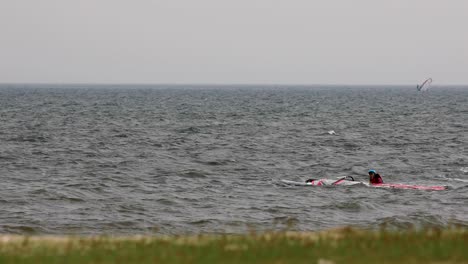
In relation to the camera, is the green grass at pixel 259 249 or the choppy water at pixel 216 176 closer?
the green grass at pixel 259 249

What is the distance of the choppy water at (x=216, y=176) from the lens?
28.8m

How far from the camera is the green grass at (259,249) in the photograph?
11.9m

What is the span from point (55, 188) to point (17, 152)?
1832 centimetres

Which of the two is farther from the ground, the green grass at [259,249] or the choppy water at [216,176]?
the green grass at [259,249]

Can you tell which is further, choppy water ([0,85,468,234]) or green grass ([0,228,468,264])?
choppy water ([0,85,468,234])

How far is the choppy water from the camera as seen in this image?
28.8 metres

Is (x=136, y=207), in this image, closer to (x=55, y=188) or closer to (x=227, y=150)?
(x=55, y=188)

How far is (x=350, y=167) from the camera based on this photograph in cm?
4722

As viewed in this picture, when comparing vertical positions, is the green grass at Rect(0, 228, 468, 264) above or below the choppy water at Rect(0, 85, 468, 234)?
above

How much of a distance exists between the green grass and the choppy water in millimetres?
11691

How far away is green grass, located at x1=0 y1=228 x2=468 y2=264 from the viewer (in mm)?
11906

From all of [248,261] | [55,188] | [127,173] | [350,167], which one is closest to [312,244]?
[248,261]

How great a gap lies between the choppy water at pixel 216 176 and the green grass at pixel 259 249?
11.7 metres

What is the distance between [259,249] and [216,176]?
29353 millimetres
